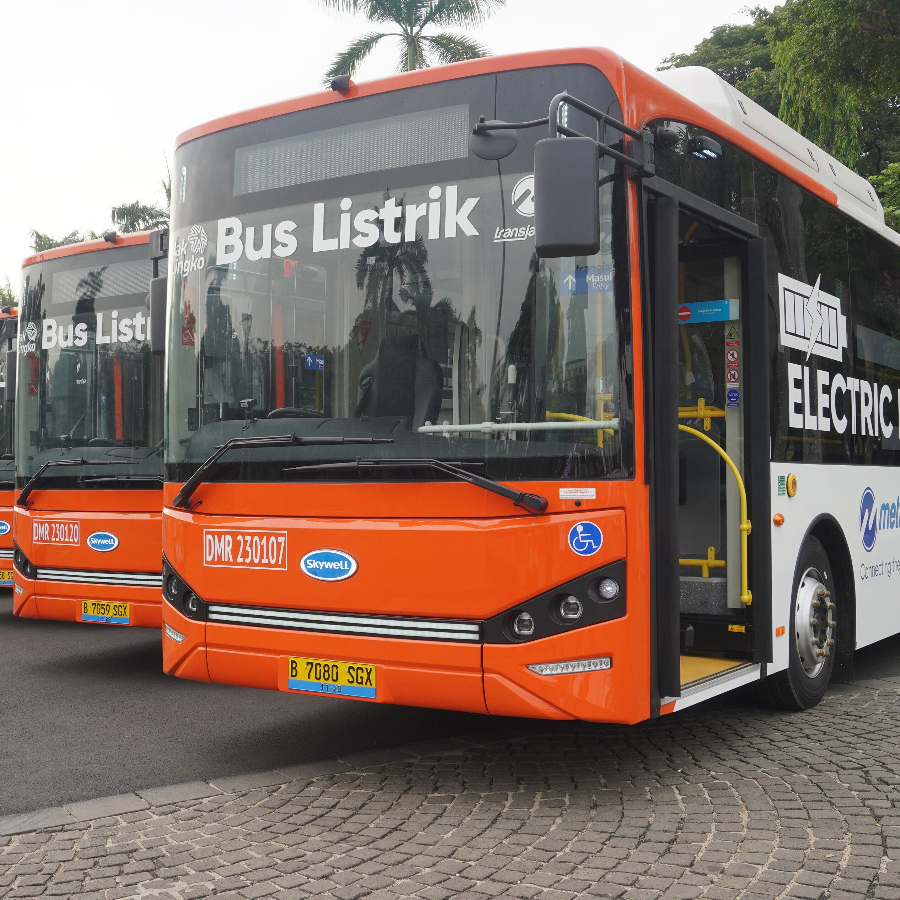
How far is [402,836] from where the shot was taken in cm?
455

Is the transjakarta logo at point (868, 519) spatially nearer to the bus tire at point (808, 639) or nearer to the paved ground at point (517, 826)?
the bus tire at point (808, 639)

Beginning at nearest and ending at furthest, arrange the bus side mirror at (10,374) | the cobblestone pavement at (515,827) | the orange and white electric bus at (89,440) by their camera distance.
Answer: the cobblestone pavement at (515,827)
the orange and white electric bus at (89,440)
the bus side mirror at (10,374)

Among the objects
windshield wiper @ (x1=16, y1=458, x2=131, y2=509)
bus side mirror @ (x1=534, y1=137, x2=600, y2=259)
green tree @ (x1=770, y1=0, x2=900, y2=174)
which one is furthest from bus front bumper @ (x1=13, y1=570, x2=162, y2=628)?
green tree @ (x1=770, y1=0, x2=900, y2=174)

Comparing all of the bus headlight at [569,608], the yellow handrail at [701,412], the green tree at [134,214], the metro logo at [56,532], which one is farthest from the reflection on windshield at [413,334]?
the green tree at [134,214]

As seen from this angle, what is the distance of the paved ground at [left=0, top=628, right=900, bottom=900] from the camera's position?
159 inches

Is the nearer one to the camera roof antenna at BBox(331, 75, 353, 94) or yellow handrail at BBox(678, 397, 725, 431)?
roof antenna at BBox(331, 75, 353, 94)

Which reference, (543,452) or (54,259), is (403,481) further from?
(54,259)

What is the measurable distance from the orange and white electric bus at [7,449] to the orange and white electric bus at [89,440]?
49.6 inches

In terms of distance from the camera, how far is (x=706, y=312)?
6.38m

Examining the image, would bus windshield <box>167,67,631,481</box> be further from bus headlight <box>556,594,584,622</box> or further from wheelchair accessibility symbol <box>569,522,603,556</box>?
bus headlight <box>556,594,584,622</box>

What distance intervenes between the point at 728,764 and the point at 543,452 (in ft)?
6.41

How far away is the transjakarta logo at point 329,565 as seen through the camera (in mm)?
5199

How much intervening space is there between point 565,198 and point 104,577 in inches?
206

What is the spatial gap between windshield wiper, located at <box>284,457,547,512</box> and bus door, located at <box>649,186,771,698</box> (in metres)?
1.19
